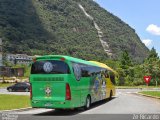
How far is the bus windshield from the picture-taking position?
21.1 m

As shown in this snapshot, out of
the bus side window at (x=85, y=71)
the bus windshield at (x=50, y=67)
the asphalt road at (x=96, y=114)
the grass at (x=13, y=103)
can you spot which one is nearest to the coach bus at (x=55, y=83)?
the bus windshield at (x=50, y=67)

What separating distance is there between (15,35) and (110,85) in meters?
169

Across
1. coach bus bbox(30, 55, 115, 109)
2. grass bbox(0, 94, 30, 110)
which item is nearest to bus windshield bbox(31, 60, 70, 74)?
coach bus bbox(30, 55, 115, 109)

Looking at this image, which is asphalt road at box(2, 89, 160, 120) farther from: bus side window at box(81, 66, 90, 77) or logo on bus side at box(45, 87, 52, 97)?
bus side window at box(81, 66, 90, 77)

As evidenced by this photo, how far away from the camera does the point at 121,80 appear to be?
82.9 meters

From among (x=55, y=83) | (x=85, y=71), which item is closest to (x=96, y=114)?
(x=55, y=83)

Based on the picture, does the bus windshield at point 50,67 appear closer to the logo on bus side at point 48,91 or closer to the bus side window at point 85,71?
the logo on bus side at point 48,91

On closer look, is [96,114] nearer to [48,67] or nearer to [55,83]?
[55,83]

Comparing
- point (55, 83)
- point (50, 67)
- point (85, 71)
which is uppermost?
point (50, 67)

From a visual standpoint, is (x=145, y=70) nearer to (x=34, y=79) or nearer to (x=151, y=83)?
(x=151, y=83)

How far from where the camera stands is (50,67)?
21.3 meters

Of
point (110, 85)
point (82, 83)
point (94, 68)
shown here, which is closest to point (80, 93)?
point (82, 83)

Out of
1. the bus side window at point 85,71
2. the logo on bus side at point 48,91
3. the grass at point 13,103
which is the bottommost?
the grass at point 13,103

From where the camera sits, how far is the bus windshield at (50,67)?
21.1 meters
